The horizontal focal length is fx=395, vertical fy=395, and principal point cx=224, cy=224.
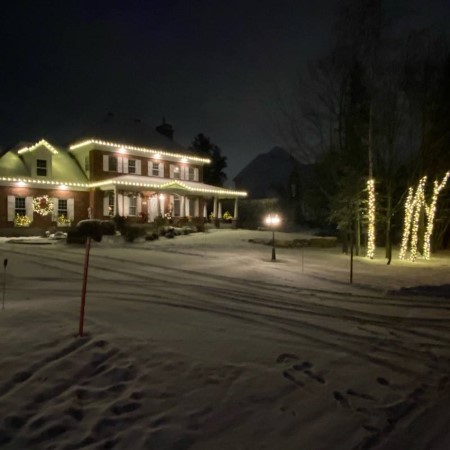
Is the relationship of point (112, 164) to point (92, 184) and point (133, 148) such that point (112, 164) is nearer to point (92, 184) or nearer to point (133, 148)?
point (133, 148)

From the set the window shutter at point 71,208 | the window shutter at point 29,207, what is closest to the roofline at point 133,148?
the window shutter at point 71,208

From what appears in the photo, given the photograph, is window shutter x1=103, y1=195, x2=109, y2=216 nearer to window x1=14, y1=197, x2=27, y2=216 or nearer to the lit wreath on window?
the lit wreath on window

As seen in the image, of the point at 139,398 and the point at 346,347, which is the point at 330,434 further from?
the point at 346,347

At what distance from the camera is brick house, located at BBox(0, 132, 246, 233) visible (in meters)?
27.2

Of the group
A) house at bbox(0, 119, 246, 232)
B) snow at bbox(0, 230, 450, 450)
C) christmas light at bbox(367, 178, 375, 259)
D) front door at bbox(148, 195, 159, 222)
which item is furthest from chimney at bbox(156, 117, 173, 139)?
snow at bbox(0, 230, 450, 450)

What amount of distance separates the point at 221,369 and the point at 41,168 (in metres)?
27.5

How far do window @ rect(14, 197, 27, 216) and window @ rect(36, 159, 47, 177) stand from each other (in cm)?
222

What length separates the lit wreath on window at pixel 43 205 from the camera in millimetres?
27484

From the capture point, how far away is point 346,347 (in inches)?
227

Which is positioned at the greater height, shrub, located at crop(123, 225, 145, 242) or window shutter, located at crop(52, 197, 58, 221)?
window shutter, located at crop(52, 197, 58, 221)

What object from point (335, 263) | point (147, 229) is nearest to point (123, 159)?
point (147, 229)

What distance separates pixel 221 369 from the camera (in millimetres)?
4785

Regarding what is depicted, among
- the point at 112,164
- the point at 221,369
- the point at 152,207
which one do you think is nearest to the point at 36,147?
the point at 112,164

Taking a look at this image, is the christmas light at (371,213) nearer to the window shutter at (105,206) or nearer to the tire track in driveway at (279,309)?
the tire track in driveway at (279,309)
